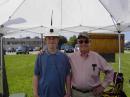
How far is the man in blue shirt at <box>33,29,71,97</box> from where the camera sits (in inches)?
245

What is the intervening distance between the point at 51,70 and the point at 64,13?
2564 mm

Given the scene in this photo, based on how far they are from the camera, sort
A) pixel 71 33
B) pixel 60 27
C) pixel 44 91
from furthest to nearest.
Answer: pixel 71 33 → pixel 60 27 → pixel 44 91

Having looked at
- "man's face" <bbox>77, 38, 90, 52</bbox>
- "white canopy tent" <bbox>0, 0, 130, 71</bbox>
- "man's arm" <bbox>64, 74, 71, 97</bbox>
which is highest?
"white canopy tent" <bbox>0, 0, 130, 71</bbox>

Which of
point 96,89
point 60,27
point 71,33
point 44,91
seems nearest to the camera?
point 44,91

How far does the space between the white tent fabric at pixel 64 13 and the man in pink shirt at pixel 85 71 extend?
1.65m

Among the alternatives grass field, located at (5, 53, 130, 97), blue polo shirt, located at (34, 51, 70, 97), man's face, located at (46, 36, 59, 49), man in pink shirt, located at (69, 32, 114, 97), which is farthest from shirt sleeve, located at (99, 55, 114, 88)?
grass field, located at (5, 53, 130, 97)

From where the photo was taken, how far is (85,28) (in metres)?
8.64

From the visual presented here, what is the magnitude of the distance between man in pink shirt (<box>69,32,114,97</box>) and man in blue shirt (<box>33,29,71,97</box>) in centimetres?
36

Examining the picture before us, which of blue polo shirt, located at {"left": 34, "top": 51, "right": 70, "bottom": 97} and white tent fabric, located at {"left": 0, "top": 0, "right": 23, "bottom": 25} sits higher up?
white tent fabric, located at {"left": 0, "top": 0, "right": 23, "bottom": 25}

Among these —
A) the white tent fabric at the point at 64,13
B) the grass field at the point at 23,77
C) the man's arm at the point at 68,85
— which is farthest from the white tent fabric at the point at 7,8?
the grass field at the point at 23,77

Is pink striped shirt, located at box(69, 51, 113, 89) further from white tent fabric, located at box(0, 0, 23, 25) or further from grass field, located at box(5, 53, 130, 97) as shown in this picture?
grass field, located at box(5, 53, 130, 97)

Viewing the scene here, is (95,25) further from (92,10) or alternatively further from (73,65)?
(73,65)

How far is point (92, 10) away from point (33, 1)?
1171 mm

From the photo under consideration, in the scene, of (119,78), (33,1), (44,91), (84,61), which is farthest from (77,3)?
(44,91)
